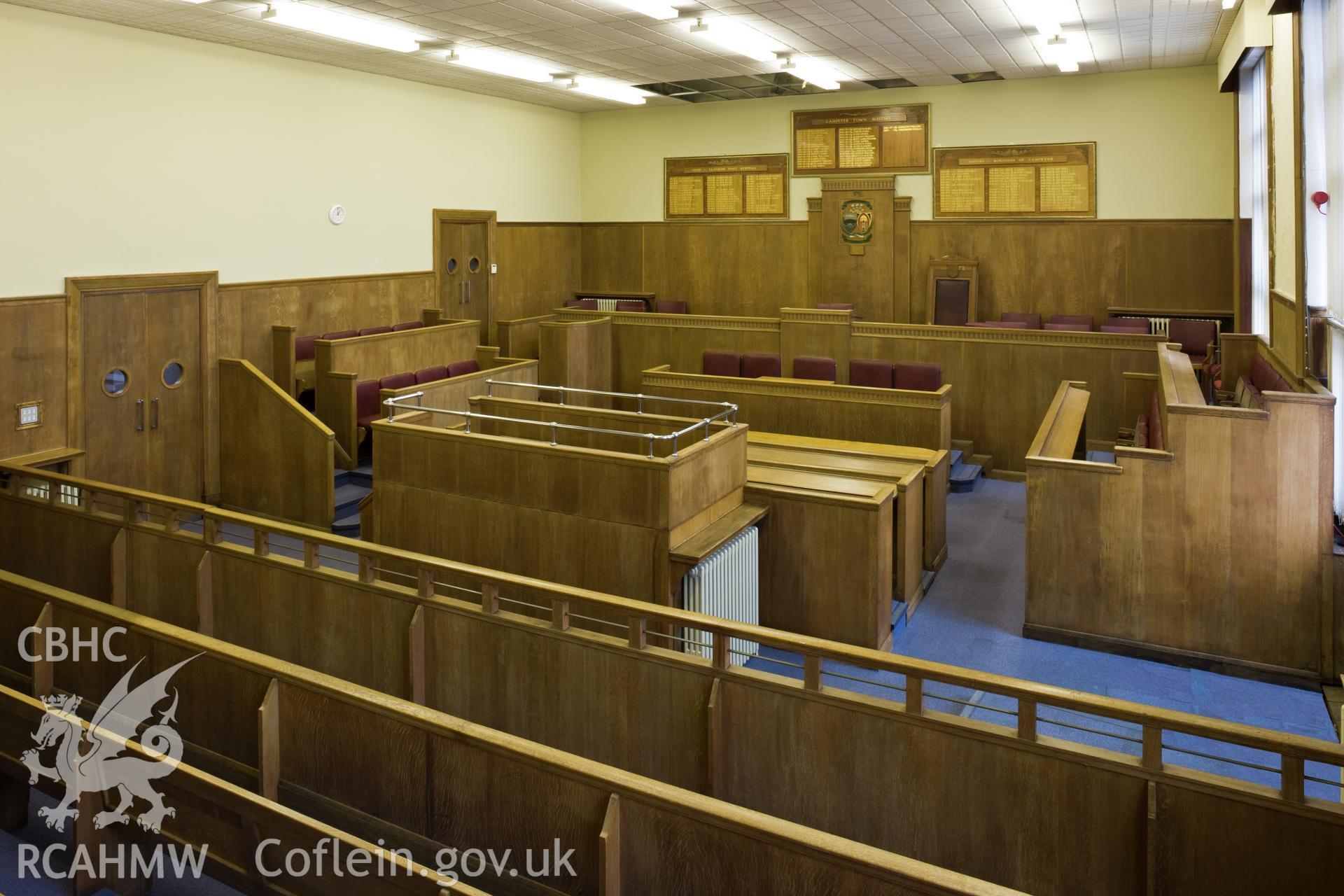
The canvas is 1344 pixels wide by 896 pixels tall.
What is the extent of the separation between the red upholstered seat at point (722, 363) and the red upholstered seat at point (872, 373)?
1189 millimetres

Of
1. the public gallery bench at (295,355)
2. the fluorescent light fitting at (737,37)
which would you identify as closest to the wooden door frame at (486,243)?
the public gallery bench at (295,355)

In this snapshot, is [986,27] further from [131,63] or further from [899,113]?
[131,63]

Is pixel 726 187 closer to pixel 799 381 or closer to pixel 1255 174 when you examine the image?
pixel 799 381

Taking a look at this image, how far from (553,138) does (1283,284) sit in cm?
923

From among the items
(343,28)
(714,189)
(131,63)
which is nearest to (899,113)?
(714,189)

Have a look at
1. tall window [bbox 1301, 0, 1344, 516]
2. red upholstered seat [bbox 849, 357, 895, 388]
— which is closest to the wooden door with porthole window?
red upholstered seat [bbox 849, 357, 895, 388]

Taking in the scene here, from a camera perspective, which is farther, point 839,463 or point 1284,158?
point 1284,158

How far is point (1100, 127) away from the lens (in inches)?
441

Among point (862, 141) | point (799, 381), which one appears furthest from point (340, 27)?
point (862, 141)

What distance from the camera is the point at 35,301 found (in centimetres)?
741

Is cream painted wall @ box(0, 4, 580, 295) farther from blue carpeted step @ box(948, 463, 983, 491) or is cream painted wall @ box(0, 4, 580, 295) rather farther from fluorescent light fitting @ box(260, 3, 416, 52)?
blue carpeted step @ box(948, 463, 983, 491)

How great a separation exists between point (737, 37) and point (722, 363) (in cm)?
298

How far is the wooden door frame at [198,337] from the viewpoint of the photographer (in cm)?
766

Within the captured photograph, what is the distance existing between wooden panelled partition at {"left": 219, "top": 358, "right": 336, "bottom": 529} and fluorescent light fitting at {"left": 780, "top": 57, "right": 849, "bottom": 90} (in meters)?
5.86
